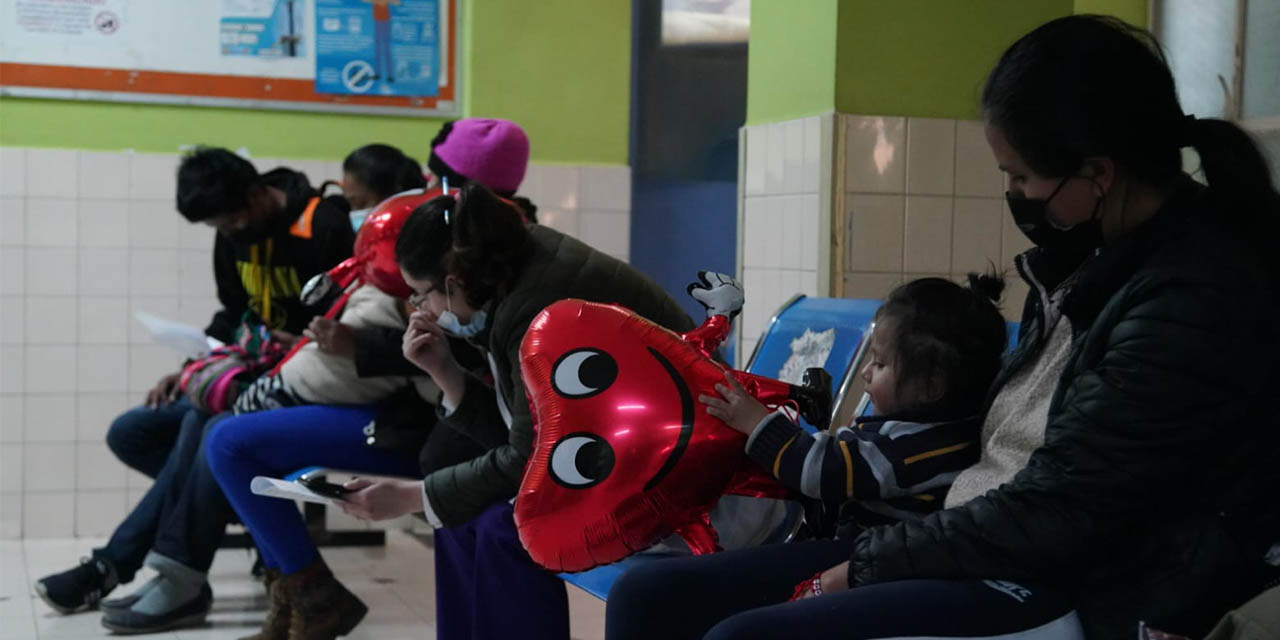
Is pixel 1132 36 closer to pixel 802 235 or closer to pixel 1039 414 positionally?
pixel 1039 414

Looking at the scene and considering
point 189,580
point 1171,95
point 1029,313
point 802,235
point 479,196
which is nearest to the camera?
point 1171,95

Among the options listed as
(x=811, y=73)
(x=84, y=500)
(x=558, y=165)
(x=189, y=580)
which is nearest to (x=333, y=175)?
(x=558, y=165)

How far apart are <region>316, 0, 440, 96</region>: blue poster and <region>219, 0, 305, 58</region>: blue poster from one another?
0.29 feet

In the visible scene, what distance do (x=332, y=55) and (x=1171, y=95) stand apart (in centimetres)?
406

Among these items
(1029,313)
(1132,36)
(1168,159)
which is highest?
(1132,36)

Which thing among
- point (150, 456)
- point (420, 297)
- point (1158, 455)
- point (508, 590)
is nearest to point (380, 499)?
point (508, 590)

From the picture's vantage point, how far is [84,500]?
16.3ft

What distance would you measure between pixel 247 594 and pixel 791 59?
2.21 meters

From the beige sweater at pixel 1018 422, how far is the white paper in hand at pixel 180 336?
2.68 metres

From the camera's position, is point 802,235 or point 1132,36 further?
point 802,235

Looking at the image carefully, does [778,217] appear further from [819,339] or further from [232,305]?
[232,305]

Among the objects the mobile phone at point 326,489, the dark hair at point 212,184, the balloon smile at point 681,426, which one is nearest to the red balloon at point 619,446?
the balloon smile at point 681,426

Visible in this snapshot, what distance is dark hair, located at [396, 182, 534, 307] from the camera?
7.90ft

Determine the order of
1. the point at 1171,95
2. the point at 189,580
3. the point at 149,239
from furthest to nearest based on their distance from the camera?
1. the point at 149,239
2. the point at 189,580
3. the point at 1171,95
